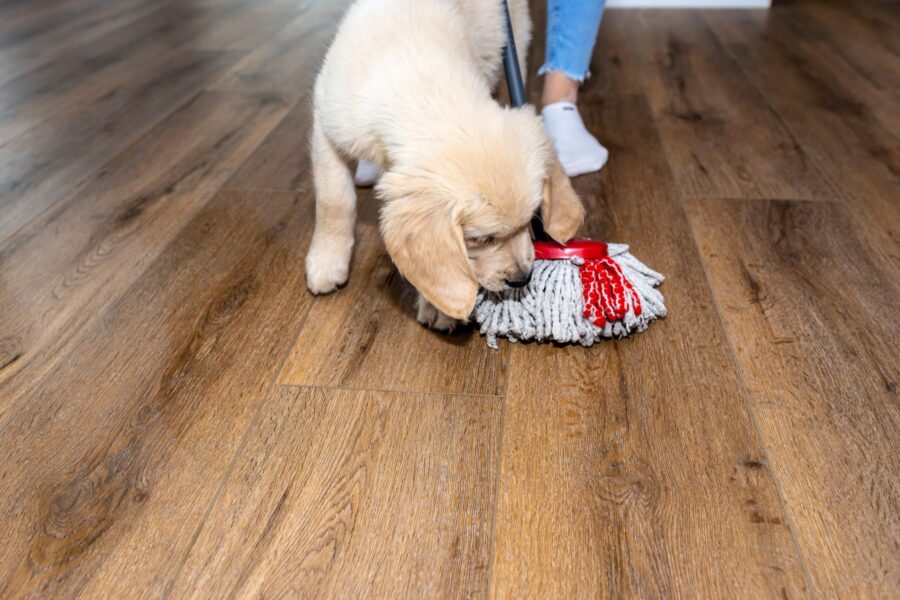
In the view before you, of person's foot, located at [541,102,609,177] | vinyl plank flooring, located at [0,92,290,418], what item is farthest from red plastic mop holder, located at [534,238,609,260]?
vinyl plank flooring, located at [0,92,290,418]

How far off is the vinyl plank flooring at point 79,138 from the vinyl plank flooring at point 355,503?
1078mm

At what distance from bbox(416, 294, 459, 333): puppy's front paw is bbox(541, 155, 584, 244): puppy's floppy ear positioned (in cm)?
25

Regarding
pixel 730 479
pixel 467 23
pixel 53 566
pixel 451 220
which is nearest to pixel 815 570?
pixel 730 479

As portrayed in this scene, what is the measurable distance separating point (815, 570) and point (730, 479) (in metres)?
0.17

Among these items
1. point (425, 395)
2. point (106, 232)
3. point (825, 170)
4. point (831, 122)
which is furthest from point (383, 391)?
point (831, 122)

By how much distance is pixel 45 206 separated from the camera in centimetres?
194

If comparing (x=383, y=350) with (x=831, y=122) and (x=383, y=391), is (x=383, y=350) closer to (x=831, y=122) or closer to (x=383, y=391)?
(x=383, y=391)

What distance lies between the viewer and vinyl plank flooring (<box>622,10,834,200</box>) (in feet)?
6.58

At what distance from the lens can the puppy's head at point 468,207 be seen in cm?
116

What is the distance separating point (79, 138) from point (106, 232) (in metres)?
0.69

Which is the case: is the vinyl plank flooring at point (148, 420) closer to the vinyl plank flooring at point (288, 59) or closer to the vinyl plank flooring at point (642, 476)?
the vinyl plank flooring at point (642, 476)

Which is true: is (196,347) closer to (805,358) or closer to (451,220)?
(451,220)

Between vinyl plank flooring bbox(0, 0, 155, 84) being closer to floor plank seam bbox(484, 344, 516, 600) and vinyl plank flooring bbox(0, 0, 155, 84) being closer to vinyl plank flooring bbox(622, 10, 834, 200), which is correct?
vinyl plank flooring bbox(622, 10, 834, 200)

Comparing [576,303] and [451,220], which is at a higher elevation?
[451,220]
